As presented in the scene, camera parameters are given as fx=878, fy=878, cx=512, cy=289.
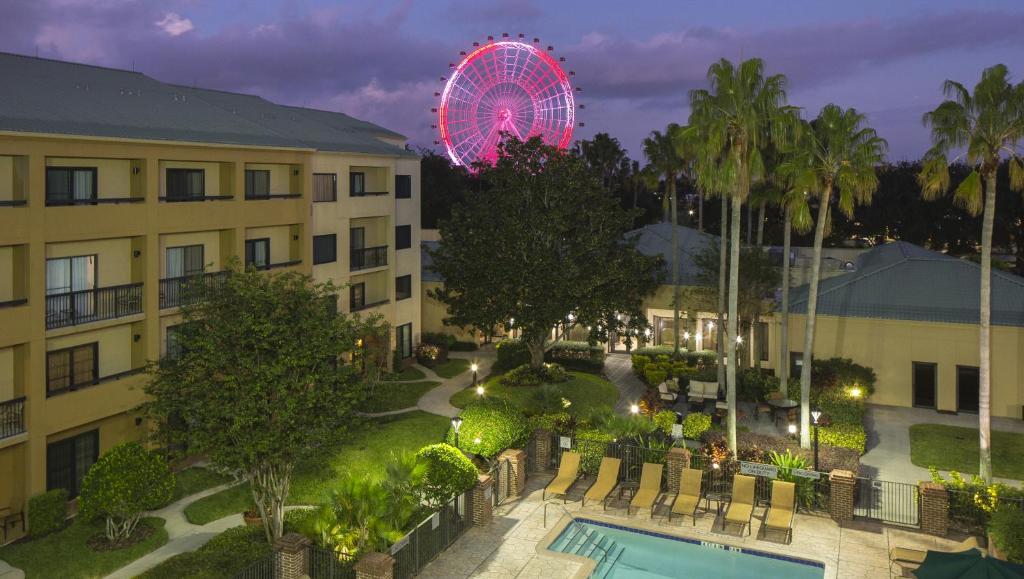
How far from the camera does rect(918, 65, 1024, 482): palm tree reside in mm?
23156

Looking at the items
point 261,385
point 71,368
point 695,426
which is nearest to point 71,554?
point 71,368

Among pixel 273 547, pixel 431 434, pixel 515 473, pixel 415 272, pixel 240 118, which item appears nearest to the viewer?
pixel 273 547

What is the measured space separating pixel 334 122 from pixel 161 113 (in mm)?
19014

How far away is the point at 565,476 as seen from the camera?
83.0ft

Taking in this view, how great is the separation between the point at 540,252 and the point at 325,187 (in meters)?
10.5

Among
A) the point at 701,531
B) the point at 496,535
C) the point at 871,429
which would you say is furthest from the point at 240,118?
the point at 871,429

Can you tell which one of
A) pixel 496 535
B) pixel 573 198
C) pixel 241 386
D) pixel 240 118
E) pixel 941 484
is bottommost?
pixel 496 535

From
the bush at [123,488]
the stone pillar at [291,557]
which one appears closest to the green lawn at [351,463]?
the bush at [123,488]

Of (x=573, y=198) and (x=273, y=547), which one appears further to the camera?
(x=573, y=198)

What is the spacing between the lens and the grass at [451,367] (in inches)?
1711

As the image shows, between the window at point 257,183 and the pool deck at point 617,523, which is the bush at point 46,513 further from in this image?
the window at point 257,183

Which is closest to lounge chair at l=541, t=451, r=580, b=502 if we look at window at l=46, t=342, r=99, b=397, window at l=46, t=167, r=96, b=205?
window at l=46, t=342, r=99, b=397

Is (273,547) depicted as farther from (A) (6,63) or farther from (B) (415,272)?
(B) (415,272)

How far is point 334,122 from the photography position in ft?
162
